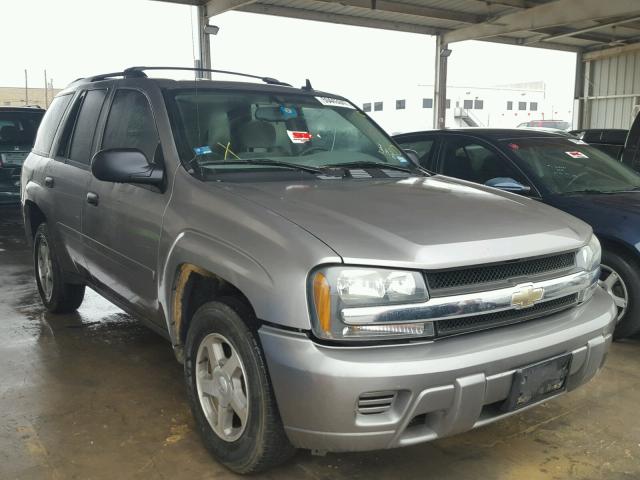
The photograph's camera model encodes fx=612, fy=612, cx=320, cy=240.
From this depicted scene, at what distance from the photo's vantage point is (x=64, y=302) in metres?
4.64

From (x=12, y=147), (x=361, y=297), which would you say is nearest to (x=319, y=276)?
(x=361, y=297)

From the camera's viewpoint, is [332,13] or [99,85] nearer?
[99,85]

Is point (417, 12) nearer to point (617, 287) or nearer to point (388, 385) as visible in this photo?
point (617, 287)

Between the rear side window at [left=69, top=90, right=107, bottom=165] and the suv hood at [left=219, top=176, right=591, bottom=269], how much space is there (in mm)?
1565

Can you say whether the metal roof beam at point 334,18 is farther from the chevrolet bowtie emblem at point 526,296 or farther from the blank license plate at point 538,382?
the blank license plate at point 538,382

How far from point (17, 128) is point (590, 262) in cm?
879

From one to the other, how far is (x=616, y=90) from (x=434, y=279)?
2308 cm

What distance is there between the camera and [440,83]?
18.7 meters

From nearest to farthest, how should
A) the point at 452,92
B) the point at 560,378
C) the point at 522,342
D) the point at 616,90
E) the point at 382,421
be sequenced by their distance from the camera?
1. the point at 382,421
2. the point at 522,342
3. the point at 560,378
4. the point at 616,90
5. the point at 452,92

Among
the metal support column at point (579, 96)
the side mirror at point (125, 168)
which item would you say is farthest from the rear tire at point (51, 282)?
the metal support column at point (579, 96)

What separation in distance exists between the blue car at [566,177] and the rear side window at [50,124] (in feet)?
8.49

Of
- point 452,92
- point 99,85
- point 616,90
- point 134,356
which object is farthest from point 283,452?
point 452,92

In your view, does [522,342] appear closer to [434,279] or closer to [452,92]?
[434,279]

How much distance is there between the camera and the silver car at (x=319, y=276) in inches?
83.0
